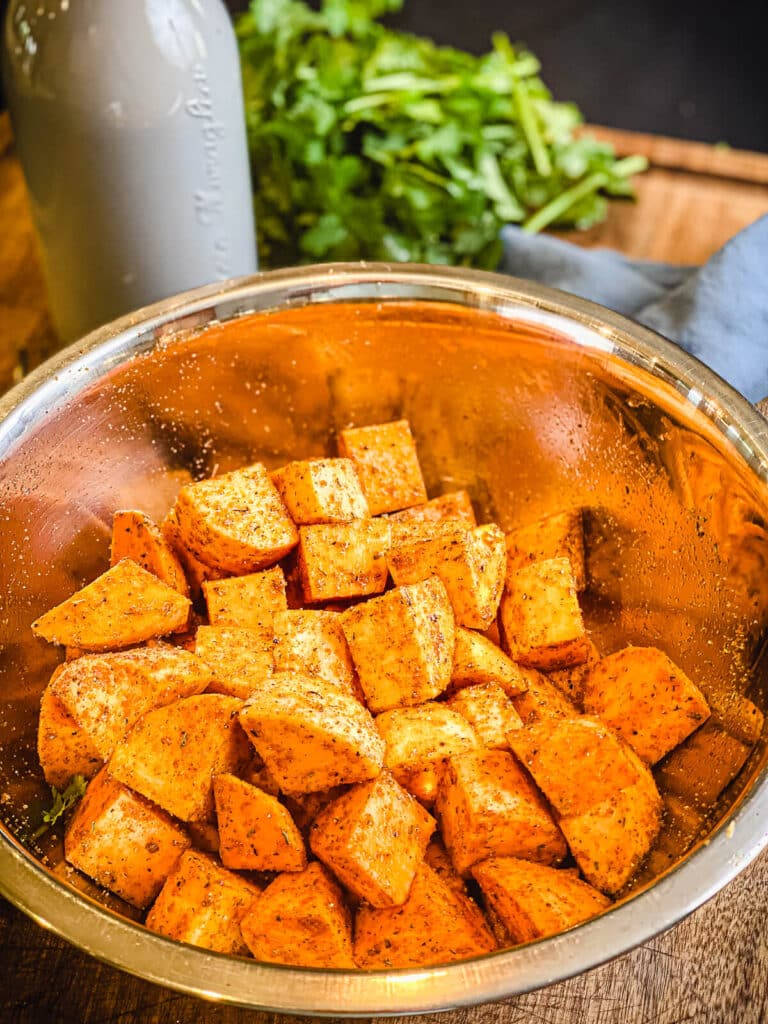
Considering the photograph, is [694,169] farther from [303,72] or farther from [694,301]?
[303,72]

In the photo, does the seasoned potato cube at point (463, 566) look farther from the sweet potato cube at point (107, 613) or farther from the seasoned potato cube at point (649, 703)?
the sweet potato cube at point (107, 613)

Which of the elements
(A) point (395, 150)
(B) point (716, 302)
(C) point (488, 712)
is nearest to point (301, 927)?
(C) point (488, 712)

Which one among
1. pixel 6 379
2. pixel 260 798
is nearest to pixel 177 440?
pixel 260 798

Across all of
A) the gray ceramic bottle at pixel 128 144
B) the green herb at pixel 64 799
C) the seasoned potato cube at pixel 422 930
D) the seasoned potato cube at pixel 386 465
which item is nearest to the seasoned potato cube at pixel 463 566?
the seasoned potato cube at pixel 386 465

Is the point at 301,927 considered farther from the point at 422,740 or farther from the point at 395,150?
the point at 395,150

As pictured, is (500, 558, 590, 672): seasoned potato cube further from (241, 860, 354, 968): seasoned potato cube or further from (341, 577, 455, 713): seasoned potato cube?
(241, 860, 354, 968): seasoned potato cube

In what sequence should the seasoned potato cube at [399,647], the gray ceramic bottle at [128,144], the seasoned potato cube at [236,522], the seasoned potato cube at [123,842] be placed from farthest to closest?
1. the gray ceramic bottle at [128,144]
2. the seasoned potato cube at [236,522]
3. the seasoned potato cube at [399,647]
4. the seasoned potato cube at [123,842]

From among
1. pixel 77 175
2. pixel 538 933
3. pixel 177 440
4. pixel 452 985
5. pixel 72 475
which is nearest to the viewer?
pixel 452 985

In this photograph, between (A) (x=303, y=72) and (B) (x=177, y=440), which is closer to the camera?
(B) (x=177, y=440)
